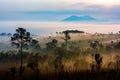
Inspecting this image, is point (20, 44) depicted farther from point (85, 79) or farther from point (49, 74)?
point (85, 79)

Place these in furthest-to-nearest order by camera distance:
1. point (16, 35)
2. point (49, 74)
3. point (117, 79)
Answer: point (16, 35)
point (49, 74)
point (117, 79)

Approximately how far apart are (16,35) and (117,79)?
12514 cm

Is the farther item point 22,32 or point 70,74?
point 22,32

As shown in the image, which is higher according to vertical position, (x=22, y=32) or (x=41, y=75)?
(x=22, y=32)

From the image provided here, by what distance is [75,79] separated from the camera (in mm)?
67125

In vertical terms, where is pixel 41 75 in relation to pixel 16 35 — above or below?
below

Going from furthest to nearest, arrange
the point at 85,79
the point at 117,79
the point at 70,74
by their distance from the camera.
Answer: the point at 70,74
the point at 85,79
the point at 117,79

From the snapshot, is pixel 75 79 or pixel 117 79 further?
pixel 75 79

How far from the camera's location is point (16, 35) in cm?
18062

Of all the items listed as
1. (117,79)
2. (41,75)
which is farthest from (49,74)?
(117,79)

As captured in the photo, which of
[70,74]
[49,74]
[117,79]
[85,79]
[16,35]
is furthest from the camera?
[16,35]

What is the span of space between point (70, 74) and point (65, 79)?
9.86 metres

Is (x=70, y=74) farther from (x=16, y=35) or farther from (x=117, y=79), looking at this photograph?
(x=16, y=35)

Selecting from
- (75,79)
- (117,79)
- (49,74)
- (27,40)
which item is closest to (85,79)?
(75,79)
